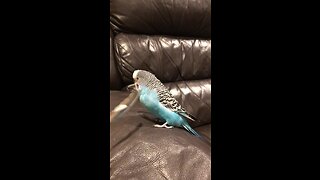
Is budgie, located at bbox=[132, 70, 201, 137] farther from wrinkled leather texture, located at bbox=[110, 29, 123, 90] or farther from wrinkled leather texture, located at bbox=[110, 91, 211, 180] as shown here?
wrinkled leather texture, located at bbox=[110, 29, 123, 90]

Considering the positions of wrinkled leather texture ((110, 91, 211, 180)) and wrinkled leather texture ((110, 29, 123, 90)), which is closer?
wrinkled leather texture ((110, 91, 211, 180))

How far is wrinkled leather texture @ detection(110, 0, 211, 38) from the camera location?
4.05ft

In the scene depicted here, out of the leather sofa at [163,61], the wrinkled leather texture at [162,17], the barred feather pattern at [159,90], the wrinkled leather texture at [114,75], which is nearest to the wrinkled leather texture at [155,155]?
the leather sofa at [163,61]

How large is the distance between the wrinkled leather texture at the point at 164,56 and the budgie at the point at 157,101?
0.42 metres

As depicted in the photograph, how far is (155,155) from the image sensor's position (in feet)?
2.05

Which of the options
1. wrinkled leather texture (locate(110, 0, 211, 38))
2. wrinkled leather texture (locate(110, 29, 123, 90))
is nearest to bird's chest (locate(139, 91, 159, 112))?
wrinkled leather texture (locate(110, 29, 123, 90))

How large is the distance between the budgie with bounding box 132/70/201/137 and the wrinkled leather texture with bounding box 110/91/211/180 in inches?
3.6

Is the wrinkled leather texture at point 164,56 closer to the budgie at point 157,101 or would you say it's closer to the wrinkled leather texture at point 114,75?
the wrinkled leather texture at point 114,75

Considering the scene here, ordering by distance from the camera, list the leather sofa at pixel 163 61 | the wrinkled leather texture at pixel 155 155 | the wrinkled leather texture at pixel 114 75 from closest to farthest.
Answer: the wrinkled leather texture at pixel 155 155
the leather sofa at pixel 163 61
the wrinkled leather texture at pixel 114 75

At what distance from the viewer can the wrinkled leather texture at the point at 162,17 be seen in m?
1.24

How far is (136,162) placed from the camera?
0.61 metres

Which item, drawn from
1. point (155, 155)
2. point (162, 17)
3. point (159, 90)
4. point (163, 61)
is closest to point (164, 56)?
point (163, 61)
